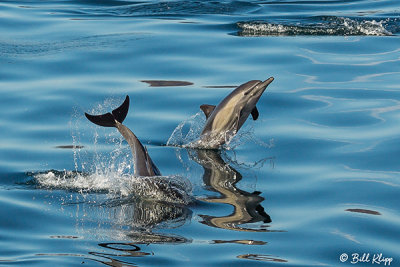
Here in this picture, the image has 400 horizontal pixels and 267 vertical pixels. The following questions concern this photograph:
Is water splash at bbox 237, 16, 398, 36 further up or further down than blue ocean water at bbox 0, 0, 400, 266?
further up

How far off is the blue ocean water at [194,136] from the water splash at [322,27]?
1.7 inches

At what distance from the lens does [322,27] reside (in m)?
20.0

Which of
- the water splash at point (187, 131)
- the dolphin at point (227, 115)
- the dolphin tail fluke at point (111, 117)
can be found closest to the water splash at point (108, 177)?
the dolphin tail fluke at point (111, 117)

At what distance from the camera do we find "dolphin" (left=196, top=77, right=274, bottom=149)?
12656 millimetres

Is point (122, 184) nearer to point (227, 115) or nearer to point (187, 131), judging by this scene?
point (227, 115)

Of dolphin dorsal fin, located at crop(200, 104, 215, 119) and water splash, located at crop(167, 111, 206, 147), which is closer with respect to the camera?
dolphin dorsal fin, located at crop(200, 104, 215, 119)

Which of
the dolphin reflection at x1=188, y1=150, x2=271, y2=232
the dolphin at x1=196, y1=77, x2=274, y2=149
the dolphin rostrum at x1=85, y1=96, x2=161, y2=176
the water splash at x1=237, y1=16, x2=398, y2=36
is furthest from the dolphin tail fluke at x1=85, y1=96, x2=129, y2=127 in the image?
the water splash at x1=237, y1=16, x2=398, y2=36

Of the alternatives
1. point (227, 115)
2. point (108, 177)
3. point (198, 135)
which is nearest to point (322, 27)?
point (198, 135)

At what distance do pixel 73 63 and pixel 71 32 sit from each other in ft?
9.05

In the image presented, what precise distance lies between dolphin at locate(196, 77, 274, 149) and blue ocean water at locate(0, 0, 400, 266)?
0.19 metres

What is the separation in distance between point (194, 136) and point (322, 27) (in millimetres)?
7834

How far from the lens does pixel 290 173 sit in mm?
11281

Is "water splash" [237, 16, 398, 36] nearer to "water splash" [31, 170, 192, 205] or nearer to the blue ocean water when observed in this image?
the blue ocean water
